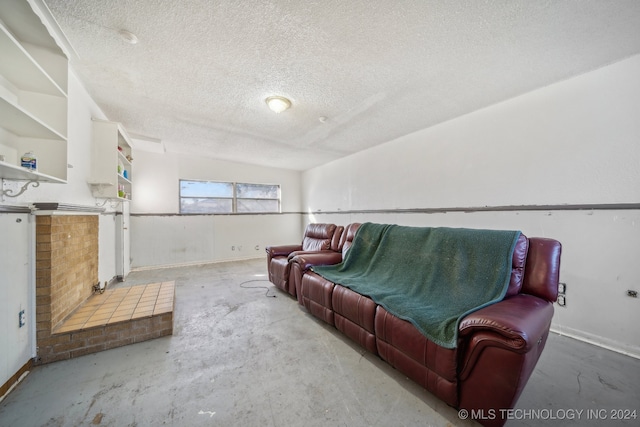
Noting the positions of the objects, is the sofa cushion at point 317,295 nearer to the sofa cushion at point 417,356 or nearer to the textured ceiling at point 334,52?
the sofa cushion at point 417,356

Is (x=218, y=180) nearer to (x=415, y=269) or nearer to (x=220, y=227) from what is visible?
(x=220, y=227)

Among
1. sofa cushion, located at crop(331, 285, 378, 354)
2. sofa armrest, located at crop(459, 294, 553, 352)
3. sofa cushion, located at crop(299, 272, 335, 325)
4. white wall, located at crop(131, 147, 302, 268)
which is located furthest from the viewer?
white wall, located at crop(131, 147, 302, 268)

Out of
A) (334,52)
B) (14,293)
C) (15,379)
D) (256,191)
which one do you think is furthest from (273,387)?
(256,191)

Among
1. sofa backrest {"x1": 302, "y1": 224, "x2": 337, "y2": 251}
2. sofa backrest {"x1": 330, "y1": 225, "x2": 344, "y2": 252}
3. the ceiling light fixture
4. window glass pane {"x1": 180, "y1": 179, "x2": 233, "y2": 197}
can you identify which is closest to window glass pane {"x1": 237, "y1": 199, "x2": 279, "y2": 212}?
window glass pane {"x1": 180, "y1": 179, "x2": 233, "y2": 197}

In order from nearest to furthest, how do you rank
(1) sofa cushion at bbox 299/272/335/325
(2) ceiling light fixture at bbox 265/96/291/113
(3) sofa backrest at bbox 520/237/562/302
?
(3) sofa backrest at bbox 520/237/562/302 → (1) sofa cushion at bbox 299/272/335/325 → (2) ceiling light fixture at bbox 265/96/291/113

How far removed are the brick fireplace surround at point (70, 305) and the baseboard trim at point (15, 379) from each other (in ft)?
0.24

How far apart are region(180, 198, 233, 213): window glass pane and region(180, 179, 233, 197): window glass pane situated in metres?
A: 0.13

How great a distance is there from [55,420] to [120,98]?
2.88 meters

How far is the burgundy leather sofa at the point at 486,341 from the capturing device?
103 centimetres

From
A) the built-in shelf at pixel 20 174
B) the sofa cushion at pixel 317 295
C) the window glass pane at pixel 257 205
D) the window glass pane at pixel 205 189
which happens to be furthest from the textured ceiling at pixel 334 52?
the window glass pane at pixel 257 205

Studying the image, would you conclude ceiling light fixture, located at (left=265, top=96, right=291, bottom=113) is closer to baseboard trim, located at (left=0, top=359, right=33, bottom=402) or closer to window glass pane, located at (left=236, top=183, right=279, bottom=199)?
baseboard trim, located at (left=0, top=359, right=33, bottom=402)

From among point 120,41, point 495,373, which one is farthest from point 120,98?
point 495,373

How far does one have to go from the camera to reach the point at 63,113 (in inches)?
62.0

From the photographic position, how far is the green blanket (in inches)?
57.3
